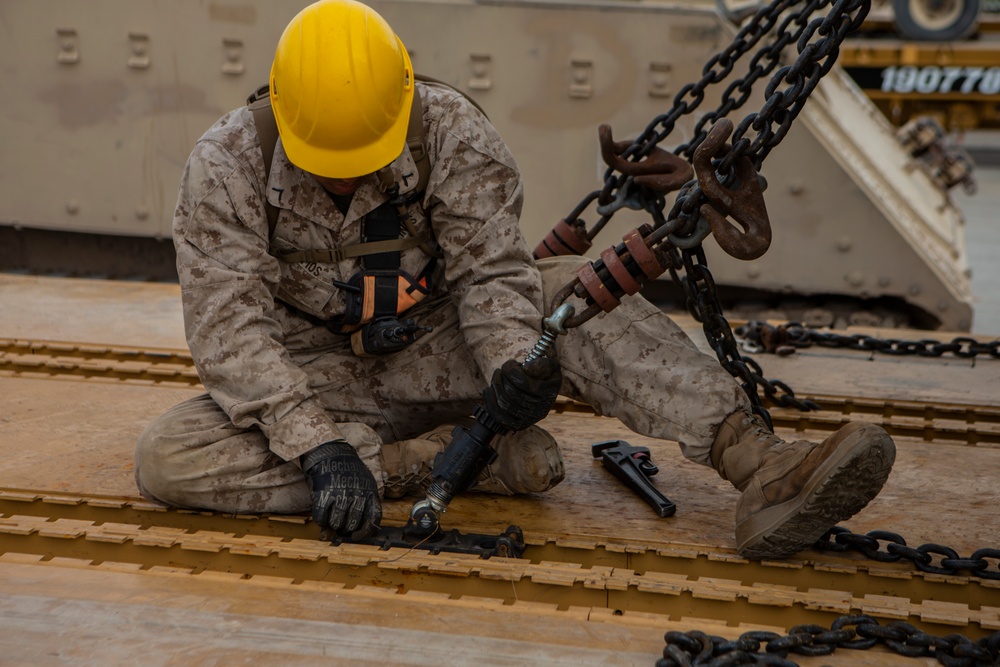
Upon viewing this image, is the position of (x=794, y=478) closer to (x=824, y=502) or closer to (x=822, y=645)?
(x=824, y=502)

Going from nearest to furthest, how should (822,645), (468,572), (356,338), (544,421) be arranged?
1. (822,645)
2. (468,572)
3. (356,338)
4. (544,421)

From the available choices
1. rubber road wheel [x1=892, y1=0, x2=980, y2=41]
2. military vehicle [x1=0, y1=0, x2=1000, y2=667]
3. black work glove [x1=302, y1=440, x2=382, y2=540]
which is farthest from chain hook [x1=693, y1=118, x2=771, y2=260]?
rubber road wheel [x1=892, y1=0, x2=980, y2=41]

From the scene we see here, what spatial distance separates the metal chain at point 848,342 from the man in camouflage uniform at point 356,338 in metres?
1.58

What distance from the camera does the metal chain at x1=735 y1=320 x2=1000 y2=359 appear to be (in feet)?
14.1

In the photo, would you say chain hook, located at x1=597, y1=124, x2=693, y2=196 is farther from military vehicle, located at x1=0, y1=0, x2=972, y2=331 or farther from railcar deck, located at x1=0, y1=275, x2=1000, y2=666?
military vehicle, located at x1=0, y1=0, x2=972, y2=331

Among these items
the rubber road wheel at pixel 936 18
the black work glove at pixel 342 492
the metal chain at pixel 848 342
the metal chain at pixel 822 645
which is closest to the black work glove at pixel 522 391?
the black work glove at pixel 342 492

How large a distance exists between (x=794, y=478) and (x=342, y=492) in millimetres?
1053

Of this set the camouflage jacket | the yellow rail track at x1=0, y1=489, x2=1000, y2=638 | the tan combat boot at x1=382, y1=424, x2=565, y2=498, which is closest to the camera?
the yellow rail track at x1=0, y1=489, x2=1000, y2=638

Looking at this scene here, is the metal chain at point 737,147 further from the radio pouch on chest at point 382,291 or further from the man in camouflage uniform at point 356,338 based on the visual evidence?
the radio pouch on chest at point 382,291

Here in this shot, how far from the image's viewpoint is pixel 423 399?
309 cm

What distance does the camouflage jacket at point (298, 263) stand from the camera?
8.84ft

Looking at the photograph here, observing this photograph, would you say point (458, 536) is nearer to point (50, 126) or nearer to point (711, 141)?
point (711, 141)

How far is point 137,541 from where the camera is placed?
103 inches

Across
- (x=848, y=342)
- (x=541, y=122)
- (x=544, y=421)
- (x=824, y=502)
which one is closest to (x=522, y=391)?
(x=824, y=502)
